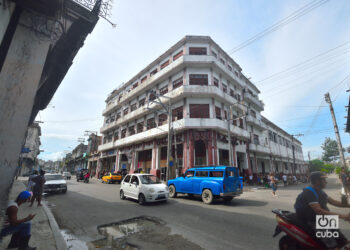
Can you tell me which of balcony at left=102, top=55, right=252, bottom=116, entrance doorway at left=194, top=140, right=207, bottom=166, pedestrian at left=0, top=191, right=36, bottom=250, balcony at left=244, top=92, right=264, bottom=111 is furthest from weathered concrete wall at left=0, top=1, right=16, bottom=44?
balcony at left=244, top=92, right=264, bottom=111

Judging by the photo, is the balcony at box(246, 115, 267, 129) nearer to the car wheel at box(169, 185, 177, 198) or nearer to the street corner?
the car wheel at box(169, 185, 177, 198)

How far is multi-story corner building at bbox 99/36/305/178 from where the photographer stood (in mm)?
19334

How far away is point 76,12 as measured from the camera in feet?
29.4

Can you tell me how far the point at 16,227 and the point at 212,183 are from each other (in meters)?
7.96

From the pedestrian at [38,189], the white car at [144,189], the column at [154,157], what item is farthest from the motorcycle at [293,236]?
the column at [154,157]

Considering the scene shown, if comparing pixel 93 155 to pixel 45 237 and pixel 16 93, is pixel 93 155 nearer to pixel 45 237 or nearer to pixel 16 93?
pixel 16 93

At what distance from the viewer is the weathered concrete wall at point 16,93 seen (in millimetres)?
6234

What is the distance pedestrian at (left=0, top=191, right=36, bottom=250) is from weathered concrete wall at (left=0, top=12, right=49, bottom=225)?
12.3 feet

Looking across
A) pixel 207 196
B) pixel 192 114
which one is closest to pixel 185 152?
pixel 192 114

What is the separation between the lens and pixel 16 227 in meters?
3.39

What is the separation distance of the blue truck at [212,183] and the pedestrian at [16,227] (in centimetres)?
765

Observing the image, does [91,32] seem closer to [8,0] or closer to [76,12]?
[76,12]

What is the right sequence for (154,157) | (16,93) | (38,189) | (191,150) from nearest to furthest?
(16,93), (38,189), (191,150), (154,157)

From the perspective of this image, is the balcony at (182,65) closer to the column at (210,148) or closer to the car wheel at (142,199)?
the column at (210,148)
